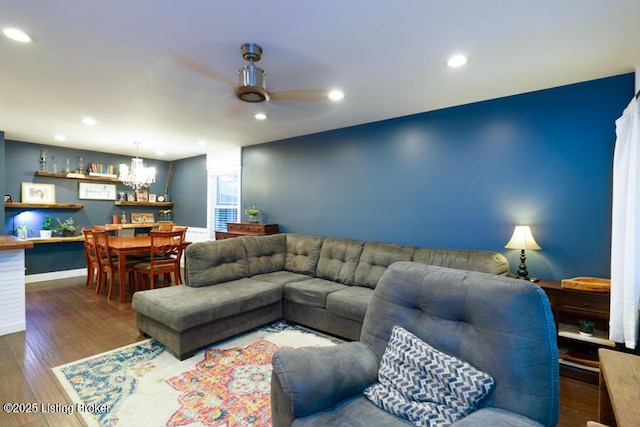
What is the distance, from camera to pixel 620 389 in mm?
1224

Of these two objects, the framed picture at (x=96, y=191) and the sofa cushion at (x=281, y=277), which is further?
the framed picture at (x=96, y=191)

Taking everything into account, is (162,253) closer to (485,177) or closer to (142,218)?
(142,218)

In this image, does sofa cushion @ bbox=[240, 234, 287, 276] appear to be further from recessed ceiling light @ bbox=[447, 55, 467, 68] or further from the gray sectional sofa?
recessed ceiling light @ bbox=[447, 55, 467, 68]

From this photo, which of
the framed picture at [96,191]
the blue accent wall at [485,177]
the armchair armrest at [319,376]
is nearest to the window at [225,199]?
the blue accent wall at [485,177]

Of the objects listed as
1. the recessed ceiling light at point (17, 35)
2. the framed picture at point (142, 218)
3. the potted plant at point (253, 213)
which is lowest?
the framed picture at point (142, 218)

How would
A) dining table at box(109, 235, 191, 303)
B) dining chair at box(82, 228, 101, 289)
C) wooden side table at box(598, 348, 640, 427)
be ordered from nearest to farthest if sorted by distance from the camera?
wooden side table at box(598, 348, 640, 427), dining table at box(109, 235, 191, 303), dining chair at box(82, 228, 101, 289)

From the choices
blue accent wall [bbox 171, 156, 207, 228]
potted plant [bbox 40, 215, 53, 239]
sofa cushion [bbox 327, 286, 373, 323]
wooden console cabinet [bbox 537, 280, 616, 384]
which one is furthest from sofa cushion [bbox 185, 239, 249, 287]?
potted plant [bbox 40, 215, 53, 239]

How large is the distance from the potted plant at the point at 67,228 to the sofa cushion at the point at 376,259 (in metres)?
5.73

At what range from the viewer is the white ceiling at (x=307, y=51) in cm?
175

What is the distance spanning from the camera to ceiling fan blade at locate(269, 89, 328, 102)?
3.00 metres

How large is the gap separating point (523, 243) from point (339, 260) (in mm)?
1994

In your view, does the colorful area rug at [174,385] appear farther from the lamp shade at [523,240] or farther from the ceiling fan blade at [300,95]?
the ceiling fan blade at [300,95]

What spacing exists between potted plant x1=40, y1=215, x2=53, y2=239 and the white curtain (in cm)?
784

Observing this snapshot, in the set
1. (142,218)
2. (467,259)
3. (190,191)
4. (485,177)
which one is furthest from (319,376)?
(142,218)
